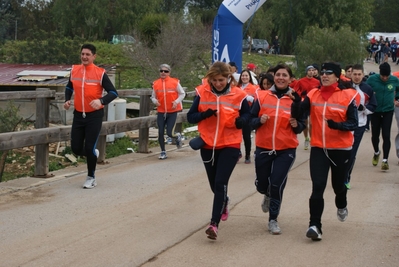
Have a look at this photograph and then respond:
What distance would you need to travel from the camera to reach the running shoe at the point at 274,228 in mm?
7398

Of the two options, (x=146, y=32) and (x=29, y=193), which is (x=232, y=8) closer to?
(x=29, y=193)

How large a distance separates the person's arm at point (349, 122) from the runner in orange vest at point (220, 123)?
90 cm

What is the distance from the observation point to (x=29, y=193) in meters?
9.64

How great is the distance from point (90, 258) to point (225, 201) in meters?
1.57

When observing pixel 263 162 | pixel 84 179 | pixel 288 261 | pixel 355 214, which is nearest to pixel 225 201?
pixel 263 162

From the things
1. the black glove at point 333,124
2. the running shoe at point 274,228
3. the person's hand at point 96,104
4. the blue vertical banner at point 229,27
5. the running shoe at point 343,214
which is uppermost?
the blue vertical banner at point 229,27

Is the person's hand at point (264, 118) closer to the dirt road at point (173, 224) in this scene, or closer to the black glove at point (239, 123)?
the black glove at point (239, 123)

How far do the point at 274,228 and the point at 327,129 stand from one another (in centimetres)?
119

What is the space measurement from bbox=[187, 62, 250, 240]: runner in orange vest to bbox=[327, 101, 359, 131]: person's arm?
2.96 feet

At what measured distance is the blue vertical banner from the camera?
18.0 meters

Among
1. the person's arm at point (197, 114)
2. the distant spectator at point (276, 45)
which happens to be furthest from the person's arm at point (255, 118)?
the distant spectator at point (276, 45)

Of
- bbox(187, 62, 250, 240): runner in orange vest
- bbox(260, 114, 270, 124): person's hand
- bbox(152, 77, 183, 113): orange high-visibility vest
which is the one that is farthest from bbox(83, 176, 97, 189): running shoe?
bbox(152, 77, 183, 113): orange high-visibility vest

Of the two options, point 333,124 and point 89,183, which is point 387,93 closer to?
point 89,183

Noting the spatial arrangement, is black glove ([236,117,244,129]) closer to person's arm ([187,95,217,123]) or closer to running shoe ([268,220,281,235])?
person's arm ([187,95,217,123])
